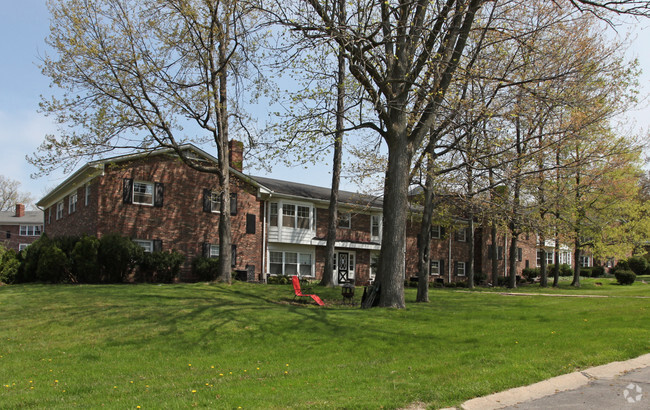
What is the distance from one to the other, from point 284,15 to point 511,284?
23.7 m

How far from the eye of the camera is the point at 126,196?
963 inches

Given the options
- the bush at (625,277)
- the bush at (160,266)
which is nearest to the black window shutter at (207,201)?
the bush at (160,266)

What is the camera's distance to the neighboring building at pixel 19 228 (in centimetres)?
6055

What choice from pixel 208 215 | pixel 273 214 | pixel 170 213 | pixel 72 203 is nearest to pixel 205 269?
pixel 208 215

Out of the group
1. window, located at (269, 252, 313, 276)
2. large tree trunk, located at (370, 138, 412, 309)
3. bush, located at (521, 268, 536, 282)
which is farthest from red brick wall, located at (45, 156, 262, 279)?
bush, located at (521, 268, 536, 282)

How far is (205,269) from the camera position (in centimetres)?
2528

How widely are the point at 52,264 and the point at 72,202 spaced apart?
7.47 meters

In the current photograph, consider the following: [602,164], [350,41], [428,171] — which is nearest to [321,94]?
[350,41]

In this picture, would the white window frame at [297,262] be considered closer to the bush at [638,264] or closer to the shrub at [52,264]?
the shrub at [52,264]

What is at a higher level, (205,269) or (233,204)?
(233,204)

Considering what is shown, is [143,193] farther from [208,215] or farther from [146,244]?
[208,215]

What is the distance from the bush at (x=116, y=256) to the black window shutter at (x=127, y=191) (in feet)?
7.60

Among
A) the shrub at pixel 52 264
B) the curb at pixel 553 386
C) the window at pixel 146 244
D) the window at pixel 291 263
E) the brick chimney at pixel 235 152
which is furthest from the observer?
the window at pixel 291 263

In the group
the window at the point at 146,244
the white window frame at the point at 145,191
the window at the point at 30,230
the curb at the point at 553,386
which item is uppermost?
the white window frame at the point at 145,191
